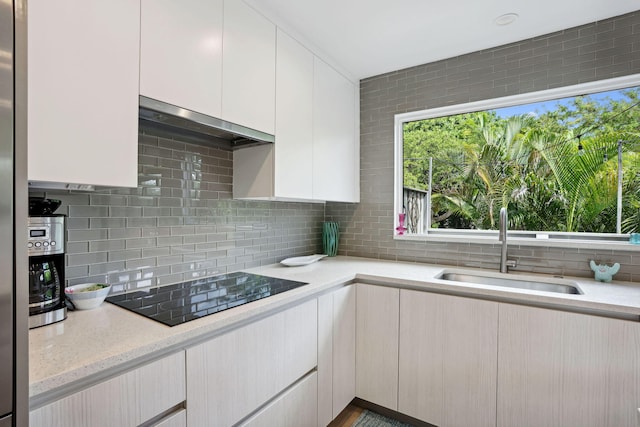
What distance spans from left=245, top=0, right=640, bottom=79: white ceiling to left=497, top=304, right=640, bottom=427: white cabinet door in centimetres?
166

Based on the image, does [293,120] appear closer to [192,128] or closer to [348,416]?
[192,128]

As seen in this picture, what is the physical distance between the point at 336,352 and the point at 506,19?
2.24 m

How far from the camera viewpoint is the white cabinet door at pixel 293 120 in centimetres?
195

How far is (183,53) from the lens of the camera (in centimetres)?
141

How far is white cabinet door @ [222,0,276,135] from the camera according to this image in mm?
1615

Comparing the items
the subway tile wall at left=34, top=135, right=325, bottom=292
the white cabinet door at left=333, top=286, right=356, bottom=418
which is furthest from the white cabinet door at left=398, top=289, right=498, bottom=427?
the subway tile wall at left=34, top=135, right=325, bottom=292

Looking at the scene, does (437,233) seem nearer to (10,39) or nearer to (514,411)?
(514,411)

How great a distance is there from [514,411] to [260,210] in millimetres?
1891

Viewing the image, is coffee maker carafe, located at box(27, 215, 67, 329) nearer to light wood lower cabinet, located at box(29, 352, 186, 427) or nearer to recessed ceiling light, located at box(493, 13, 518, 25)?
light wood lower cabinet, located at box(29, 352, 186, 427)

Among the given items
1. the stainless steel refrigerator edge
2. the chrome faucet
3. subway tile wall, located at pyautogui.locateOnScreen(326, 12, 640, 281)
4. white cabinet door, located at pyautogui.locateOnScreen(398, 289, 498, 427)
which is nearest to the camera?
the stainless steel refrigerator edge

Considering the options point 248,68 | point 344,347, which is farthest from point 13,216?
point 344,347

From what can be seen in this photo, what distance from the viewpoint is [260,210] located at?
93.2 inches

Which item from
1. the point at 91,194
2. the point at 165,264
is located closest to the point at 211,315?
the point at 165,264

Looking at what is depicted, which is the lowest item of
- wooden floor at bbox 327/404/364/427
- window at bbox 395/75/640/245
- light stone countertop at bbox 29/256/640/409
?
wooden floor at bbox 327/404/364/427
